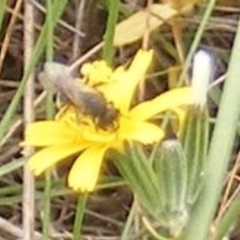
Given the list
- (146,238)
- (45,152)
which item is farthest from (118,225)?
(45,152)

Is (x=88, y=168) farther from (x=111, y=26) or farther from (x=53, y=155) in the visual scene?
(x=111, y=26)

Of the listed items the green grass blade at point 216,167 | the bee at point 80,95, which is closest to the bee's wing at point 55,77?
the bee at point 80,95

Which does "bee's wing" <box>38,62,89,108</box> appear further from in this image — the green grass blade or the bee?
the green grass blade

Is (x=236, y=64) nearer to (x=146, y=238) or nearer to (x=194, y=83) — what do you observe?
(x=194, y=83)

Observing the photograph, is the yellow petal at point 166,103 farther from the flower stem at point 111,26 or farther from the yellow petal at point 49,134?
the flower stem at point 111,26

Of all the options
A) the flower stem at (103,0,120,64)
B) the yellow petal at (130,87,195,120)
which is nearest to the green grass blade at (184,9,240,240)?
the yellow petal at (130,87,195,120)

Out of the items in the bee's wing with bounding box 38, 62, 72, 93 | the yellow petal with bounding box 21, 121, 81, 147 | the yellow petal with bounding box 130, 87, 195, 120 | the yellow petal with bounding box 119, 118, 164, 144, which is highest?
the bee's wing with bounding box 38, 62, 72, 93

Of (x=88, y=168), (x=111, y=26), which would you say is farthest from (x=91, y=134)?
(x=111, y=26)

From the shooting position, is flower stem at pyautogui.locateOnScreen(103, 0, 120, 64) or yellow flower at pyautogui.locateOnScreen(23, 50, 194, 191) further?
flower stem at pyautogui.locateOnScreen(103, 0, 120, 64)
